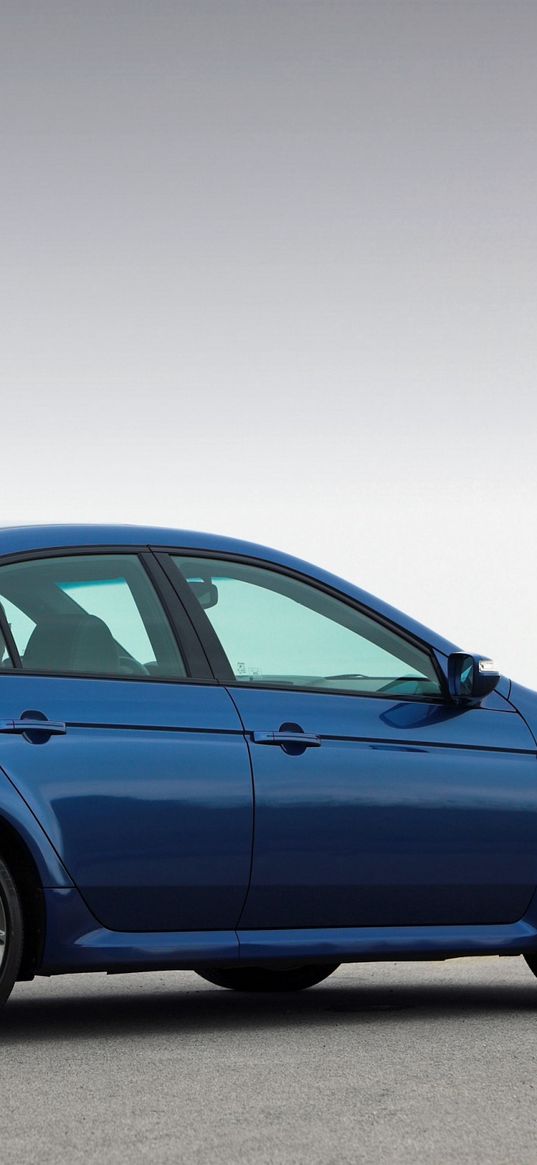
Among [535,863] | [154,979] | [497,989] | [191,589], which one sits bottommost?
[154,979]

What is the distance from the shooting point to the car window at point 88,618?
5938mm

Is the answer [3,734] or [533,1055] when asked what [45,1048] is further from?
[533,1055]

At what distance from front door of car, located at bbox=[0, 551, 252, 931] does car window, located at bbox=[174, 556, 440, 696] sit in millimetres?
213

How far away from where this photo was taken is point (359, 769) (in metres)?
6.20

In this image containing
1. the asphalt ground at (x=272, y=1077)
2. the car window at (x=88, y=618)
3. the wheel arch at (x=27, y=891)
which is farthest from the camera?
the car window at (x=88, y=618)

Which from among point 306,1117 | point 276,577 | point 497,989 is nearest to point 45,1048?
point 306,1117

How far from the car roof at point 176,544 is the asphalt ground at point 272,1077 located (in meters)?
1.46

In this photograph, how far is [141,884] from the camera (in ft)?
19.1

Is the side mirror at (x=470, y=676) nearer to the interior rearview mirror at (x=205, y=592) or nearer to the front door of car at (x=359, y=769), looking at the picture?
the front door of car at (x=359, y=769)

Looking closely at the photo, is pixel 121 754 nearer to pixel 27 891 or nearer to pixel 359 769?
pixel 27 891

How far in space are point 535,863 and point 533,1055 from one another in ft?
3.38

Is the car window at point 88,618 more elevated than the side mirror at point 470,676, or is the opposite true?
the side mirror at point 470,676

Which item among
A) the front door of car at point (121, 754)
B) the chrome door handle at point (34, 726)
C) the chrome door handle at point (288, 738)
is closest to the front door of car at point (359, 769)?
the chrome door handle at point (288, 738)

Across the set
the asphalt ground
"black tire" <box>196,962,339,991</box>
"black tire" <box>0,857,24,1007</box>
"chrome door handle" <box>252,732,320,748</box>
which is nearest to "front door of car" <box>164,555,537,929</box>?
"chrome door handle" <box>252,732,320,748</box>
